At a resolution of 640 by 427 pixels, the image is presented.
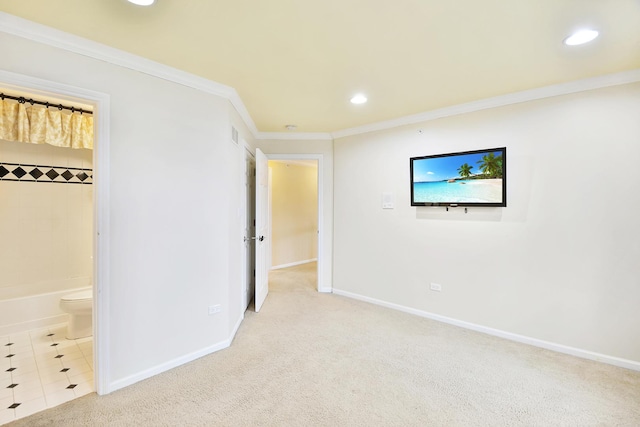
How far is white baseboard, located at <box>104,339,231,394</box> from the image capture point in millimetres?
2135

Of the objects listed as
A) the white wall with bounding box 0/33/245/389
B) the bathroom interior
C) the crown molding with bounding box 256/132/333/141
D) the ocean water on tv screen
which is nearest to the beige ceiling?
the white wall with bounding box 0/33/245/389

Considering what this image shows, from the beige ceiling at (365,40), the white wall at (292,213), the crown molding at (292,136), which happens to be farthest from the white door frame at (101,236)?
the white wall at (292,213)

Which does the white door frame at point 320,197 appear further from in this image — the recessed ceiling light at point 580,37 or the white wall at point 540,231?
the recessed ceiling light at point 580,37

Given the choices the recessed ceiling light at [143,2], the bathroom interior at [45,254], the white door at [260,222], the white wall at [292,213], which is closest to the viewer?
the recessed ceiling light at [143,2]

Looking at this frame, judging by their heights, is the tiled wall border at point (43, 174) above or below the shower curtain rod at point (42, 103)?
below

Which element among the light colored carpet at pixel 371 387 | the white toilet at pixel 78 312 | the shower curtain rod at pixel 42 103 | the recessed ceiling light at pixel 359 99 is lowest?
the light colored carpet at pixel 371 387

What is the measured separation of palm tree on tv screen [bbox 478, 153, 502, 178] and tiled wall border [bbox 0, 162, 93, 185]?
4567mm

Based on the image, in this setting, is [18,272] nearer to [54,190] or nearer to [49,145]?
[54,190]

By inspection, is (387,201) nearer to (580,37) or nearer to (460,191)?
(460,191)

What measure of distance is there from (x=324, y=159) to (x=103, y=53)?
9.56 ft

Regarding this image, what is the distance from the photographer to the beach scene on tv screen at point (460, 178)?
2965 millimetres

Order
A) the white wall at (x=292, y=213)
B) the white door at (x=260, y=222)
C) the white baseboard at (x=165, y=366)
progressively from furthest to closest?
1. the white wall at (x=292, y=213)
2. the white door at (x=260, y=222)
3. the white baseboard at (x=165, y=366)

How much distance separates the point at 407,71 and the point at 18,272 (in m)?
4.46

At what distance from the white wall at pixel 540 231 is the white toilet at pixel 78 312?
3.38 m
